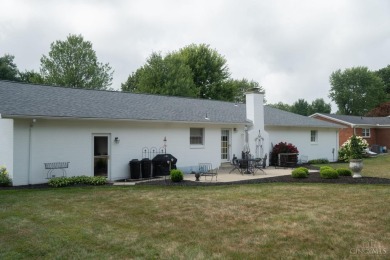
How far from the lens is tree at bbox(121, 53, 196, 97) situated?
137 feet

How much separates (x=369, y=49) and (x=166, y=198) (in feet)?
49.4

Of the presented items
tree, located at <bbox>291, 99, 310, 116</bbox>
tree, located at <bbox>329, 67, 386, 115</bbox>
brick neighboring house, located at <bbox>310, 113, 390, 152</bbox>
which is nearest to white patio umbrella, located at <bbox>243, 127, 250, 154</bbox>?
brick neighboring house, located at <bbox>310, 113, 390, 152</bbox>

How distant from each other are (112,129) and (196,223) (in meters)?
8.78

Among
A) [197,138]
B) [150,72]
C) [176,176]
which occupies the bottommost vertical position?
[176,176]

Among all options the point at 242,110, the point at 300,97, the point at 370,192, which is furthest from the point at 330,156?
the point at 300,97

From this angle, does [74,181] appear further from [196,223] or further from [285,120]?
[285,120]

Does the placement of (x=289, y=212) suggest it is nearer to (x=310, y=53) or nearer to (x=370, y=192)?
(x=370, y=192)

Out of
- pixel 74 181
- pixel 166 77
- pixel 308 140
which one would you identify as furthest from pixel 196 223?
pixel 166 77

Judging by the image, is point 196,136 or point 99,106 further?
point 196,136

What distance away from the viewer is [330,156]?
2698 cm

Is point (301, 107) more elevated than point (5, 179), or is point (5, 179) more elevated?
point (301, 107)

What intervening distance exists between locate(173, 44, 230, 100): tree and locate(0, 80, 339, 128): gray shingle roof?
23952mm

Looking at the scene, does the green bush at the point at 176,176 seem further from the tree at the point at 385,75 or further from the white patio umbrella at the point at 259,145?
the tree at the point at 385,75

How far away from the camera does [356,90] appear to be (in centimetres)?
7550
